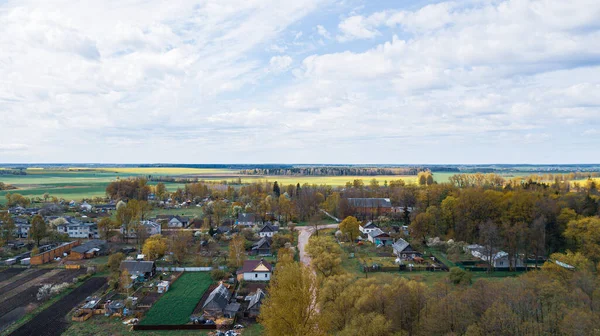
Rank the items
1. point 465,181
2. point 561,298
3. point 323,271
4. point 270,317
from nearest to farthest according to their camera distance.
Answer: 1. point 270,317
2. point 561,298
3. point 323,271
4. point 465,181

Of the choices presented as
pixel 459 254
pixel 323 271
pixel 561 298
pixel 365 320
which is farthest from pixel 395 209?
pixel 365 320

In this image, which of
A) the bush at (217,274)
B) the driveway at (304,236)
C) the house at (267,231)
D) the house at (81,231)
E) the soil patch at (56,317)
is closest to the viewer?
the soil patch at (56,317)

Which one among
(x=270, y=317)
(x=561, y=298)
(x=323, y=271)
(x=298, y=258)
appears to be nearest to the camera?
(x=270, y=317)

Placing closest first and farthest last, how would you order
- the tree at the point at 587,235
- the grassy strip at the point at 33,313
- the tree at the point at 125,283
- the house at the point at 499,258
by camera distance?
the grassy strip at the point at 33,313 < the tree at the point at 125,283 < the tree at the point at 587,235 < the house at the point at 499,258

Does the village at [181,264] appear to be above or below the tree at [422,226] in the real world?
below

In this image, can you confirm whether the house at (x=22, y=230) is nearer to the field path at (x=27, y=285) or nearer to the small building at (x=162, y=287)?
the field path at (x=27, y=285)

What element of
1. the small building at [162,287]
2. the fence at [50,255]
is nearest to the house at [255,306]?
the small building at [162,287]

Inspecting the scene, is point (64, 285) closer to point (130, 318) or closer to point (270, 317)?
point (130, 318)
